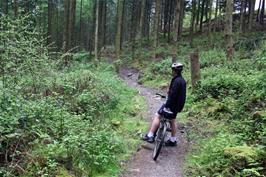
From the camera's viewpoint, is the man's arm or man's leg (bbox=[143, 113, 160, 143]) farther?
man's leg (bbox=[143, 113, 160, 143])

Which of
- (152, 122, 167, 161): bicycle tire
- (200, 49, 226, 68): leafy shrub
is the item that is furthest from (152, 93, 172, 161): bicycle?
(200, 49, 226, 68): leafy shrub

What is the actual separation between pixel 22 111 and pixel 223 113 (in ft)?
20.3

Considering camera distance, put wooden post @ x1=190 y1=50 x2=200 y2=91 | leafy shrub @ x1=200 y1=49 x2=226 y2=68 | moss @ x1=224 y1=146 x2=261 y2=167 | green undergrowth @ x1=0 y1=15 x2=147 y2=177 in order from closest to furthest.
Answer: green undergrowth @ x1=0 y1=15 x2=147 y2=177
moss @ x1=224 y1=146 x2=261 y2=167
wooden post @ x1=190 y1=50 x2=200 y2=91
leafy shrub @ x1=200 y1=49 x2=226 y2=68

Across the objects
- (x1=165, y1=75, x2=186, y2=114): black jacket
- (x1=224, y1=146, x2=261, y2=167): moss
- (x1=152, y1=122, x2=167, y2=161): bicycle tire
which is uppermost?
(x1=165, y1=75, x2=186, y2=114): black jacket

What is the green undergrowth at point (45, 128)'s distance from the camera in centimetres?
638

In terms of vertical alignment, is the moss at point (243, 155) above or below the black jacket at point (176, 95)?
below

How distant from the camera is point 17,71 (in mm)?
8531

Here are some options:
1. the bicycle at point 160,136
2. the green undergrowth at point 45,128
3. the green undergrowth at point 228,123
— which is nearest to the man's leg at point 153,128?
the bicycle at point 160,136

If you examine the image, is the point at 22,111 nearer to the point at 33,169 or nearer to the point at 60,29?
the point at 33,169

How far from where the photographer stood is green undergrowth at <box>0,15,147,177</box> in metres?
6.38

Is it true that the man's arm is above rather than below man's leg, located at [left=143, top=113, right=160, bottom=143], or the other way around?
above

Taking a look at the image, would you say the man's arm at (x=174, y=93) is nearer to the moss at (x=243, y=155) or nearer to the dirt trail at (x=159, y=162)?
the dirt trail at (x=159, y=162)

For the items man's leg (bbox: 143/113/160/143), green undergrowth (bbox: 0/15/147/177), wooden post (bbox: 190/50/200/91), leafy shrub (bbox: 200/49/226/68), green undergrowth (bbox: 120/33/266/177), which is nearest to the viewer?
green undergrowth (bbox: 0/15/147/177)

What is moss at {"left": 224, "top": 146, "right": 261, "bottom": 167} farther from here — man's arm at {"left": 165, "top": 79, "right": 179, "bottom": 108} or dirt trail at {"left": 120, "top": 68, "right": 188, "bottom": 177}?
man's arm at {"left": 165, "top": 79, "right": 179, "bottom": 108}
